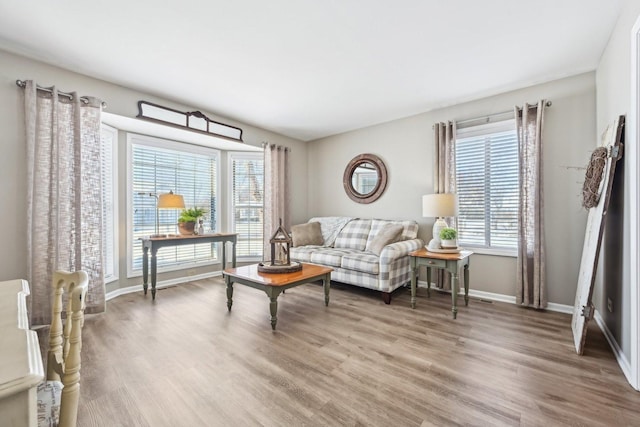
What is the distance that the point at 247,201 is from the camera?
4988 mm

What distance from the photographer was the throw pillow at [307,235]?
14.8 feet

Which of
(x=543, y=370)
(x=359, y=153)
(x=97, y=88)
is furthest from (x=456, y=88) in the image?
(x=97, y=88)

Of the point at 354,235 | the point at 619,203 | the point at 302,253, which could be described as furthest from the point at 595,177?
the point at 302,253

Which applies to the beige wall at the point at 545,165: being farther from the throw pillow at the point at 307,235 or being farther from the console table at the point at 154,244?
the console table at the point at 154,244

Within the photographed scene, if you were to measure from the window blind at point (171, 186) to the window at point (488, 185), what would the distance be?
12.3 ft

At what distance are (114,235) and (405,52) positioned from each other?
3973 millimetres

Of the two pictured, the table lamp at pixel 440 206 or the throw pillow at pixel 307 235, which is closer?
the table lamp at pixel 440 206

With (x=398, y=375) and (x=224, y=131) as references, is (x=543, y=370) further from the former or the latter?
(x=224, y=131)

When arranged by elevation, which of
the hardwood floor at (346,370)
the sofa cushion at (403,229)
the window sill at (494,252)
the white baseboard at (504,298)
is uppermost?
the sofa cushion at (403,229)

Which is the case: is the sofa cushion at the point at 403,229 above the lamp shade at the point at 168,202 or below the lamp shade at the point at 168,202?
below

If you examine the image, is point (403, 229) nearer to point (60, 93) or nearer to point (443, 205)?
point (443, 205)

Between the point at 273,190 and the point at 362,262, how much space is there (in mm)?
2138

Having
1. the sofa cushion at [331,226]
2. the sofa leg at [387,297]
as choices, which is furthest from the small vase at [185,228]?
the sofa leg at [387,297]

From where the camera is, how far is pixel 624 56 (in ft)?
6.44
